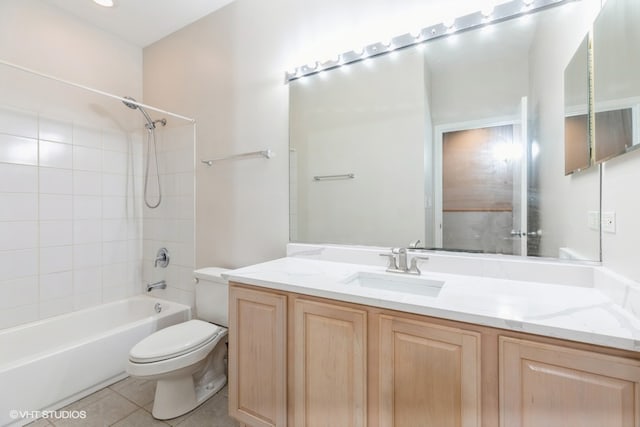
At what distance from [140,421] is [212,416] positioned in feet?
1.26

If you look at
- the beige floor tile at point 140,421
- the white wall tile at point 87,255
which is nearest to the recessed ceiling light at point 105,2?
the white wall tile at point 87,255

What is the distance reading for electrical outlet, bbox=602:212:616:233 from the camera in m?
0.99

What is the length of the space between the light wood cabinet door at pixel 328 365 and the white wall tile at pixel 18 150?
2.22 meters

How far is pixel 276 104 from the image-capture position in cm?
193

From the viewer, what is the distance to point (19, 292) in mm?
1918

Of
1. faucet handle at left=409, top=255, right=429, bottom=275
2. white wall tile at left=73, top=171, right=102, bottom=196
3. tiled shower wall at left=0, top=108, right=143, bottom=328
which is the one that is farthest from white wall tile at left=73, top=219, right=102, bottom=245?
faucet handle at left=409, top=255, right=429, bottom=275

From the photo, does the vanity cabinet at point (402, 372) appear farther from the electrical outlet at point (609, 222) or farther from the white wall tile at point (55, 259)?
the white wall tile at point (55, 259)

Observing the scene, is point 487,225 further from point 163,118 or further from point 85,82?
point 85,82

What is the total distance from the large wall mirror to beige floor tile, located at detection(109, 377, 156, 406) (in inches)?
54.0

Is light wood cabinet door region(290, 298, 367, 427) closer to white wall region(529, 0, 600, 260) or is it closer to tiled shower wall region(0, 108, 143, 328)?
white wall region(529, 0, 600, 260)

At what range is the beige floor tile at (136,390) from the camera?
5.66ft

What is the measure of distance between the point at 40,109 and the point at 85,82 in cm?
42

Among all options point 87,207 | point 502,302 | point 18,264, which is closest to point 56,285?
point 18,264

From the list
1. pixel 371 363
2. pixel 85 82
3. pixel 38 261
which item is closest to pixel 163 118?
pixel 85 82
